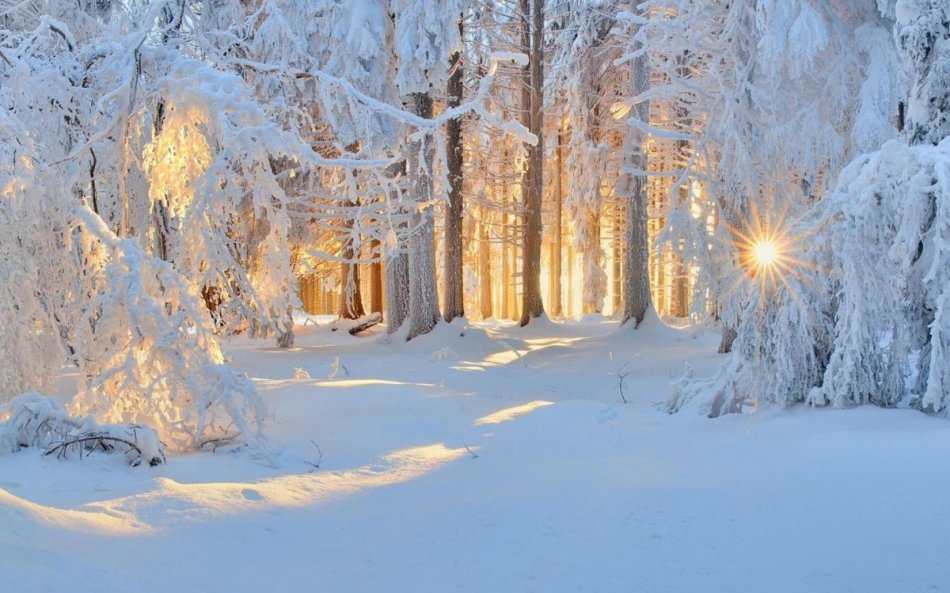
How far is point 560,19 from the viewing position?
24.5m

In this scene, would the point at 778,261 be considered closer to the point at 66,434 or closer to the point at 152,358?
the point at 152,358

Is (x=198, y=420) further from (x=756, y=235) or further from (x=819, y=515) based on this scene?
(x=756, y=235)

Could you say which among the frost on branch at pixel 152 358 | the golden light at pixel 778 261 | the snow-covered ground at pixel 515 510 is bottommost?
the snow-covered ground at pixel 515 510

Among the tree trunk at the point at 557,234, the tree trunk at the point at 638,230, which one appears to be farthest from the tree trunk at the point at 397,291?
the tree trunk at the point at 557,234

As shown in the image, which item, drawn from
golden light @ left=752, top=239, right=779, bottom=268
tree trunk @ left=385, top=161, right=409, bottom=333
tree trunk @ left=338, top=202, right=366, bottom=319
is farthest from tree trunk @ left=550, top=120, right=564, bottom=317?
golden light @ left=752, top=239, right=779, bottom=268

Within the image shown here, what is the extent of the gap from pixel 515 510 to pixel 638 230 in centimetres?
1372

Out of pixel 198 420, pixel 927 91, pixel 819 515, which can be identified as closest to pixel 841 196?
pixel 927 91

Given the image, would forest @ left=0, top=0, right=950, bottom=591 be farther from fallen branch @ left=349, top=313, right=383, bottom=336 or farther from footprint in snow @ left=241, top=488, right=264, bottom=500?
fallen branch @ left=349, top=313, right=383, bottom=336

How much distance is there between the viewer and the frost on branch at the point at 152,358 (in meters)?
6.00

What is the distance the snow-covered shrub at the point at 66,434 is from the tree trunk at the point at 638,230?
513 inches

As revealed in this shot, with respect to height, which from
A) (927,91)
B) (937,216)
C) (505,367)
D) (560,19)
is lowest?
(505,367)

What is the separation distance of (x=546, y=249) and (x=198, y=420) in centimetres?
2852

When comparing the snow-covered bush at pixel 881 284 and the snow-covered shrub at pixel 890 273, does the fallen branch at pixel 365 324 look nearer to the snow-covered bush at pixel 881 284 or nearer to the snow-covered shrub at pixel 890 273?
the snow-covered bush at pixel 881 284

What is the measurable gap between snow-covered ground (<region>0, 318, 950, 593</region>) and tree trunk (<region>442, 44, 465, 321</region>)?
10.6m
